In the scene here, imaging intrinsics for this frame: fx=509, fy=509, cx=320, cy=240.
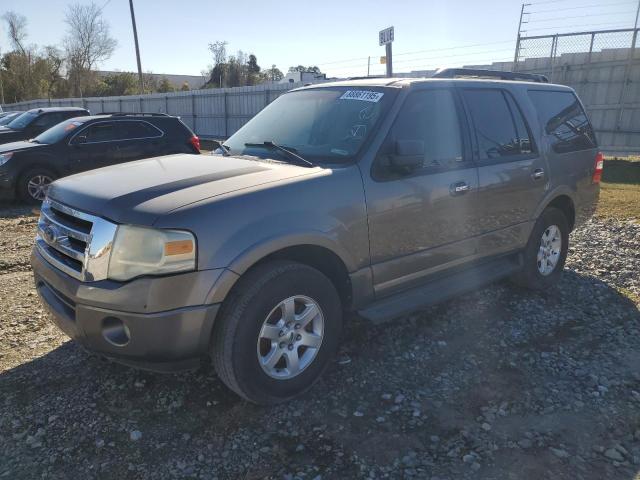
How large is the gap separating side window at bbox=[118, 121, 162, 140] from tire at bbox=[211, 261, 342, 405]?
27.0ft

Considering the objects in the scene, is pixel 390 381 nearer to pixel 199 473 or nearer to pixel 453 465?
pixel 453 465

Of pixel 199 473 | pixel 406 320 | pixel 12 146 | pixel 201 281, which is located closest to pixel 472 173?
pixel 406 320

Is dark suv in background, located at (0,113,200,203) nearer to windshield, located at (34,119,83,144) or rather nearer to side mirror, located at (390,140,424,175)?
windshield, located at (34,119,83,144)

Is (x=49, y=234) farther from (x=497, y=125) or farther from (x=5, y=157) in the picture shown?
(x=5, y=157)

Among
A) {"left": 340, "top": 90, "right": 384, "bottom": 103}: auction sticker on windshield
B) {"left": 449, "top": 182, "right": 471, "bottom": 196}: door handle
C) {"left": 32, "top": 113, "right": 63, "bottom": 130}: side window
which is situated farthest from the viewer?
{"left": 32, "top": 113, "right": 63, "bottom": 130}: side window

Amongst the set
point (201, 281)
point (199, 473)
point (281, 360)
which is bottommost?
point (199, 473)

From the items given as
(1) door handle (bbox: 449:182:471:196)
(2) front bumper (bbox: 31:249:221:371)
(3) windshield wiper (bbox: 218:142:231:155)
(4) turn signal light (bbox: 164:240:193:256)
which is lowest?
(2) front bumper (bbox: 31:249:221:371)

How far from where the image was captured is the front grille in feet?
8.91

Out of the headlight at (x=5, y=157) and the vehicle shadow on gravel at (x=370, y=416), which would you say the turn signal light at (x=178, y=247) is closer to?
the vehicle shadow on gravel at (x=370, y=416)

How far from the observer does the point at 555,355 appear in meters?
3.83

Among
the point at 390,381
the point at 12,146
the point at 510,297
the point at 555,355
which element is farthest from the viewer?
the point at 12,146

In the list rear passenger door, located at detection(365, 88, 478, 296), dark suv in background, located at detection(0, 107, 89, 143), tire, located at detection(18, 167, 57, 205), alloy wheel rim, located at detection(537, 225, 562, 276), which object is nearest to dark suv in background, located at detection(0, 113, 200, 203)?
tire, located at detection(18, 167, 57, 205)

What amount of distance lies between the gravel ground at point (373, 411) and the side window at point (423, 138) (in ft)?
4.59

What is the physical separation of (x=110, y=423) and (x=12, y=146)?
8.41 meters
